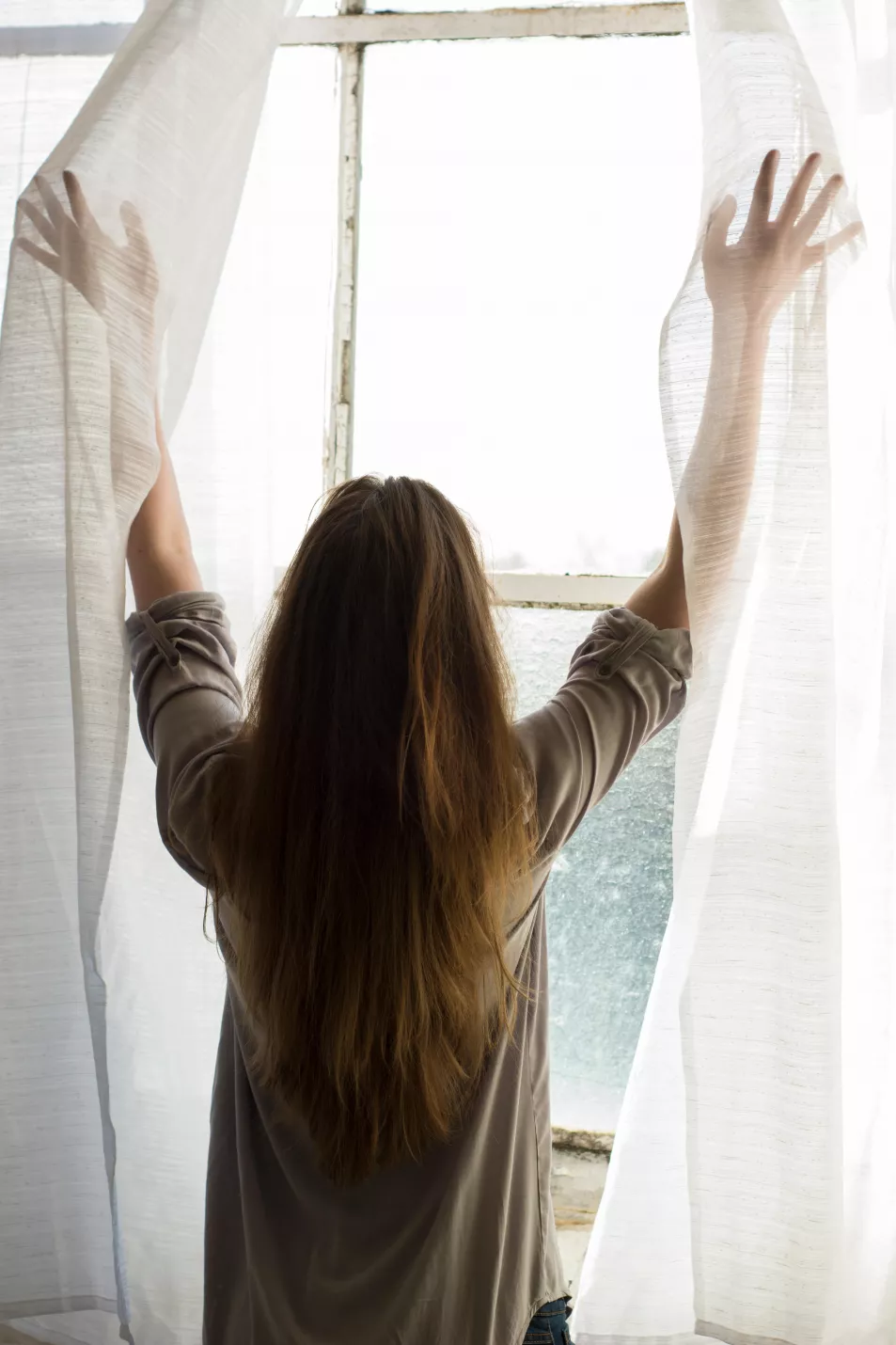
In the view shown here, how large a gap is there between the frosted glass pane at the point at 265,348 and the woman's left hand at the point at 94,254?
12cm

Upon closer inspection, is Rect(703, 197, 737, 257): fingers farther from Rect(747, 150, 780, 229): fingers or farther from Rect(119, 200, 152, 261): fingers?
Rect(119, 200, 152, 261): fingers

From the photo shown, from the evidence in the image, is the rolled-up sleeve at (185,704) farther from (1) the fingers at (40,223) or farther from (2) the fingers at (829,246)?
(2) the fingers at (829,246)

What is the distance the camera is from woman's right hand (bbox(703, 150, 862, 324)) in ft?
2.94

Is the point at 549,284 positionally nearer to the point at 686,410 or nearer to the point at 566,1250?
the point at 686,410

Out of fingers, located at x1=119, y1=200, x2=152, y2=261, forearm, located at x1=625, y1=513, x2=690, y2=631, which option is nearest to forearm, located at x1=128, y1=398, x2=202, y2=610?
fingers, located at x1=119, y1=200, x2=152, y2=261

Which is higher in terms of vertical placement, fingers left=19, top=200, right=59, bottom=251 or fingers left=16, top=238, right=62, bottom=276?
fingers left=19, top=200, right=59, bottom=251

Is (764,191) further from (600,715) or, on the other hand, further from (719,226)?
(600,715)

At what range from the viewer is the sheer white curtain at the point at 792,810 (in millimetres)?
924

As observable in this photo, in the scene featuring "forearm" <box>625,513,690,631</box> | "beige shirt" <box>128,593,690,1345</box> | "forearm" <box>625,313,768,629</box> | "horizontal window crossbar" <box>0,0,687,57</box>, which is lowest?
"beige shirt" <box>128,593,690,1345</box>

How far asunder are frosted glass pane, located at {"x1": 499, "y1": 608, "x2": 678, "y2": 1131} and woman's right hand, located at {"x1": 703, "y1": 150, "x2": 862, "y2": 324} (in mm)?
487

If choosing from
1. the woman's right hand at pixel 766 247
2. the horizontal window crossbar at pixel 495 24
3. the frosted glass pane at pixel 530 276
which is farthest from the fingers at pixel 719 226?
the horizontal window crossbar at pixel 495 24

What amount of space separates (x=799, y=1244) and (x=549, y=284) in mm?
1004

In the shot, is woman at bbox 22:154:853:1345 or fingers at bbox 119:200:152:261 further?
fingers at bbox 119:200:152:261

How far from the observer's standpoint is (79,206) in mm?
949
